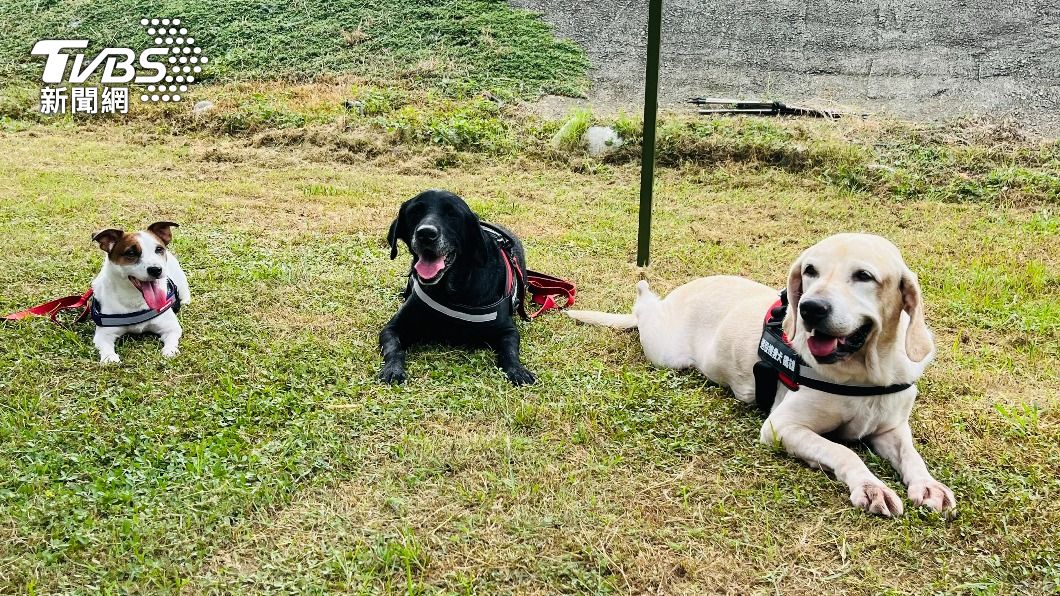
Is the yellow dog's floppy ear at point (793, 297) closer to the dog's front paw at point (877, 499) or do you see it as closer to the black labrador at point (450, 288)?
the dog's front paw at point (877, 499)

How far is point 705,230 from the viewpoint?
22.4 feet

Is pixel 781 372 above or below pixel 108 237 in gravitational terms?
below

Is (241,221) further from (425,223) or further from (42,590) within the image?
(42,590)

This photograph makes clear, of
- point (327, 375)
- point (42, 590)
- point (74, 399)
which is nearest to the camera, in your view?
point (42, 590)

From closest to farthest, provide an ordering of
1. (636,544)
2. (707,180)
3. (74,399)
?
(636,544) → (74,399) → (707,180)

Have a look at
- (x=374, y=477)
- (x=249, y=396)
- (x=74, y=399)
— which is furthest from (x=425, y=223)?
(x=74, y=399)

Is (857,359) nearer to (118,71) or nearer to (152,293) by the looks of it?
(152,293)

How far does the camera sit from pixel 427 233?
4043 mm

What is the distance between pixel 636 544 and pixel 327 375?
191cm

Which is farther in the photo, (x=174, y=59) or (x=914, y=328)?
(x=174, y=59)

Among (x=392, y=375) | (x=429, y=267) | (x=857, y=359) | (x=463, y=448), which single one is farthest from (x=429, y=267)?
(x=857, y=359)

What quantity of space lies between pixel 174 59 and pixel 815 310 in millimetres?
14751

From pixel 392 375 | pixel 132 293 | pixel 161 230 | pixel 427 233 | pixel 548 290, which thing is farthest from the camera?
pixel 548 290

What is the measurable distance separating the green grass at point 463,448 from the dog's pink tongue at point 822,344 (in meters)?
0.49
